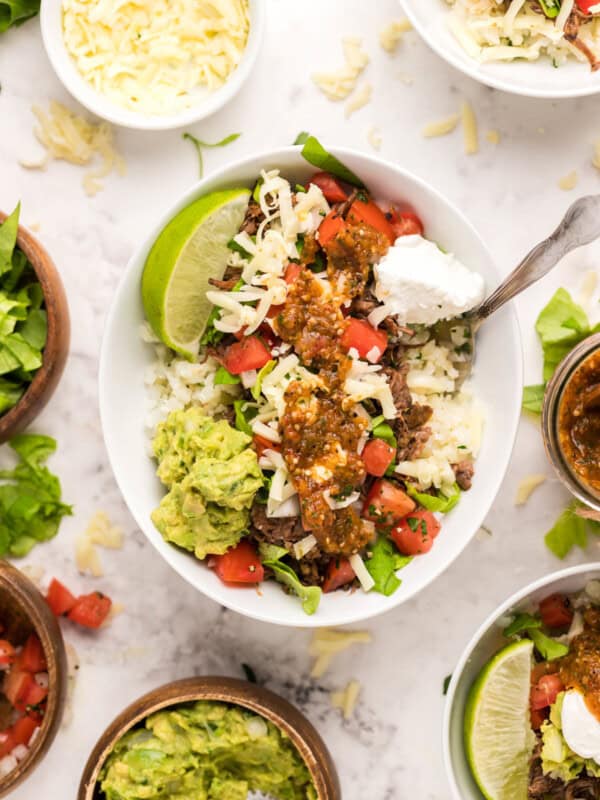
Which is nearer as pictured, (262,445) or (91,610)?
(262,445)

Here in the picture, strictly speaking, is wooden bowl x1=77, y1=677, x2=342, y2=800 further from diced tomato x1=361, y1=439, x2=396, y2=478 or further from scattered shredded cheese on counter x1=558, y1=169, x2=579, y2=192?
scattered shredded cheese on counter x1=558, y1=169, x2=579, y2=192

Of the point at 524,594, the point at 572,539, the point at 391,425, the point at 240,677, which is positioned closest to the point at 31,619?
the point at 240,677

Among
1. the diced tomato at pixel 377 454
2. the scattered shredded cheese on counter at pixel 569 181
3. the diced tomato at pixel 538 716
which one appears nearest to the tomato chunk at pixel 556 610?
the diced tomato at pixel 538 716

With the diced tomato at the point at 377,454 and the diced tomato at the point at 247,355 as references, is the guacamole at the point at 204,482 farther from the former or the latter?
the diced tomato at the point at 377,454

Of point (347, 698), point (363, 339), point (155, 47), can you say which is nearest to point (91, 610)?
point (347, 698)

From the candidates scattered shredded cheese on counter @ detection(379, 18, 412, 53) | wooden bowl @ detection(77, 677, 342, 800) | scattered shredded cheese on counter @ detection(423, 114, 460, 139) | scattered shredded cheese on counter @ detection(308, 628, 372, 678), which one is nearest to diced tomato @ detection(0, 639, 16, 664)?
wooden bowl @ detection(77, 677, 342, 800)

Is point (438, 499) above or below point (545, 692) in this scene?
above

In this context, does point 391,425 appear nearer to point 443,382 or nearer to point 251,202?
point 443,382

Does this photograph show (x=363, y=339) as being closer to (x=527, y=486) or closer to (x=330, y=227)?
(x=330, y=227)
